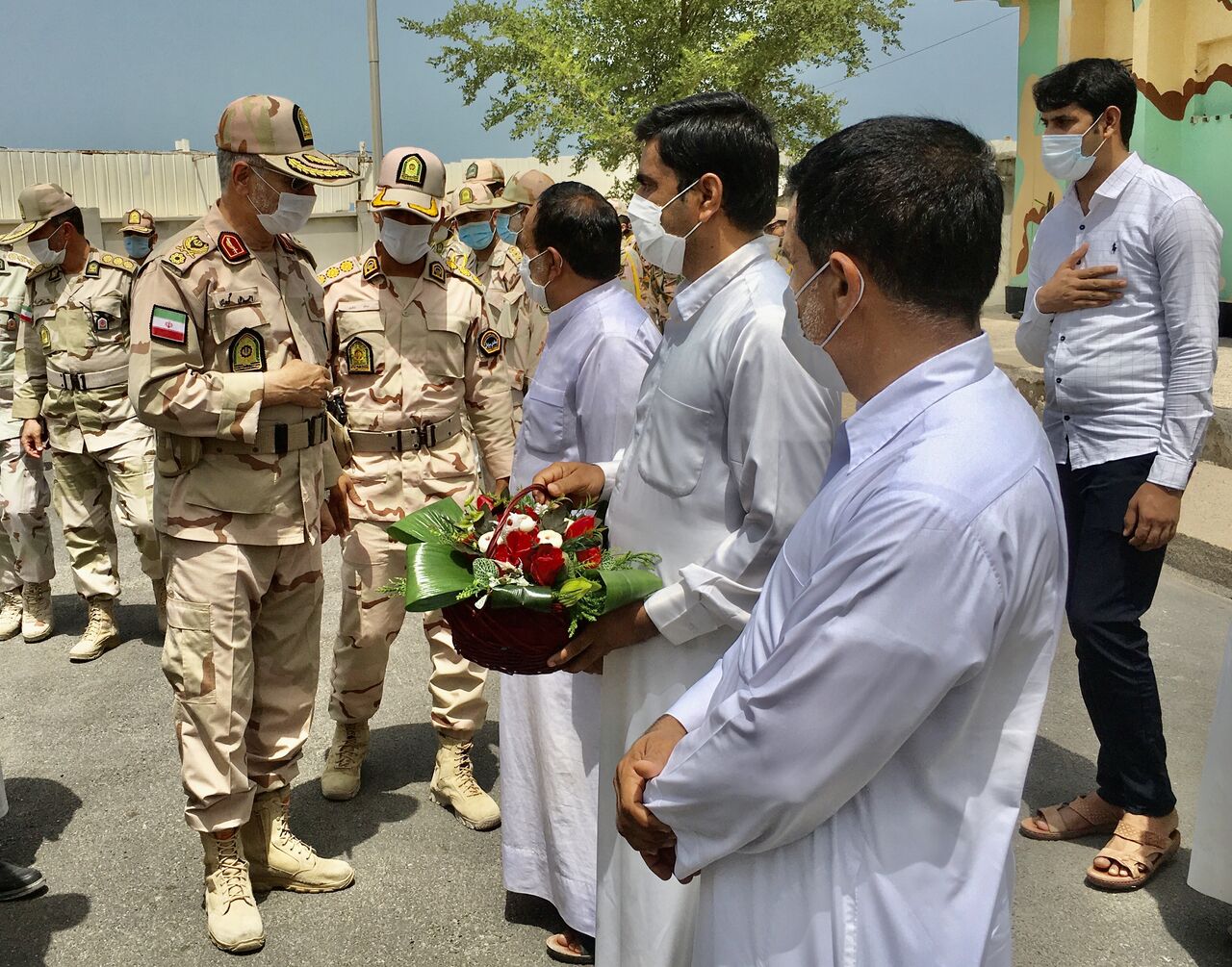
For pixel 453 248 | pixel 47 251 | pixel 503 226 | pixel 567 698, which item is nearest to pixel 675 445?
pixel 567 698

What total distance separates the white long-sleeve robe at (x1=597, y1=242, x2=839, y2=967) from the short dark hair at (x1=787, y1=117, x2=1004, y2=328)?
758 millimetres

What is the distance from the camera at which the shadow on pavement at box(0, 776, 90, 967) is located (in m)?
3.42

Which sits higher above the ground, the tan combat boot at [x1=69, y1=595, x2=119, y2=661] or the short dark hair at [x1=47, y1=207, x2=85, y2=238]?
the short dark hair at [x1=47, y1=207, x2=85, y2=238]

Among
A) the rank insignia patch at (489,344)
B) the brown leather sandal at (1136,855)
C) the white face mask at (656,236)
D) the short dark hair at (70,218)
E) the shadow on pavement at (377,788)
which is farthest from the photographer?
the short dark hair at (70,218)

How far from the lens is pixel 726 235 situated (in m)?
2.69

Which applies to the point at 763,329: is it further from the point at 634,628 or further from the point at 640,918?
the point at 640,918

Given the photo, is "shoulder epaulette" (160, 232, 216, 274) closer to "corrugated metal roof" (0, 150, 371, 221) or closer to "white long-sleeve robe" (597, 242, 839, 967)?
"white long-sleeve robe" (597, 242, 839, 967)

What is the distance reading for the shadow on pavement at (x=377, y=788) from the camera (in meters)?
Answer: 4.10

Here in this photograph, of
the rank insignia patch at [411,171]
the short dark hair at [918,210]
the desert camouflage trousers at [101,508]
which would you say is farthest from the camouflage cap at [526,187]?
the short dark hair at [918,210]

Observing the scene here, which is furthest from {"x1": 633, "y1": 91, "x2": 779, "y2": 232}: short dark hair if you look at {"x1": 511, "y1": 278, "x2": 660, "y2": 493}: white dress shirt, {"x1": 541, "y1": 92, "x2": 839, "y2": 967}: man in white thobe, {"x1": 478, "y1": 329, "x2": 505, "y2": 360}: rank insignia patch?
{"x1": 478, "y1": 329, "x2": 505, "y2": 360}: rank insignia patch

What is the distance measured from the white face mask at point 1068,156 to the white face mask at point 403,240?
2.19 m

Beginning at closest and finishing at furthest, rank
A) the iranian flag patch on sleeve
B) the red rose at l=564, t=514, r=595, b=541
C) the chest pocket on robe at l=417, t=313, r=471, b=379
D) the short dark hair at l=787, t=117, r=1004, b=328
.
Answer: the short dark hair at l=787, t=117, r=1004, b=328, the red rose at l=564, t=514, r=595, b=541, the iranian flag patch on sleeve, the chest pocket on robe at l=417, t=313, r=471, b=379

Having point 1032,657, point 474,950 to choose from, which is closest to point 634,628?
point 1032,657

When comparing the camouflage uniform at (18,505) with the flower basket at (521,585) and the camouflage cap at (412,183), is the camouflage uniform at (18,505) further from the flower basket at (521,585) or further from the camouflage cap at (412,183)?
the flower basket at (521,585)
